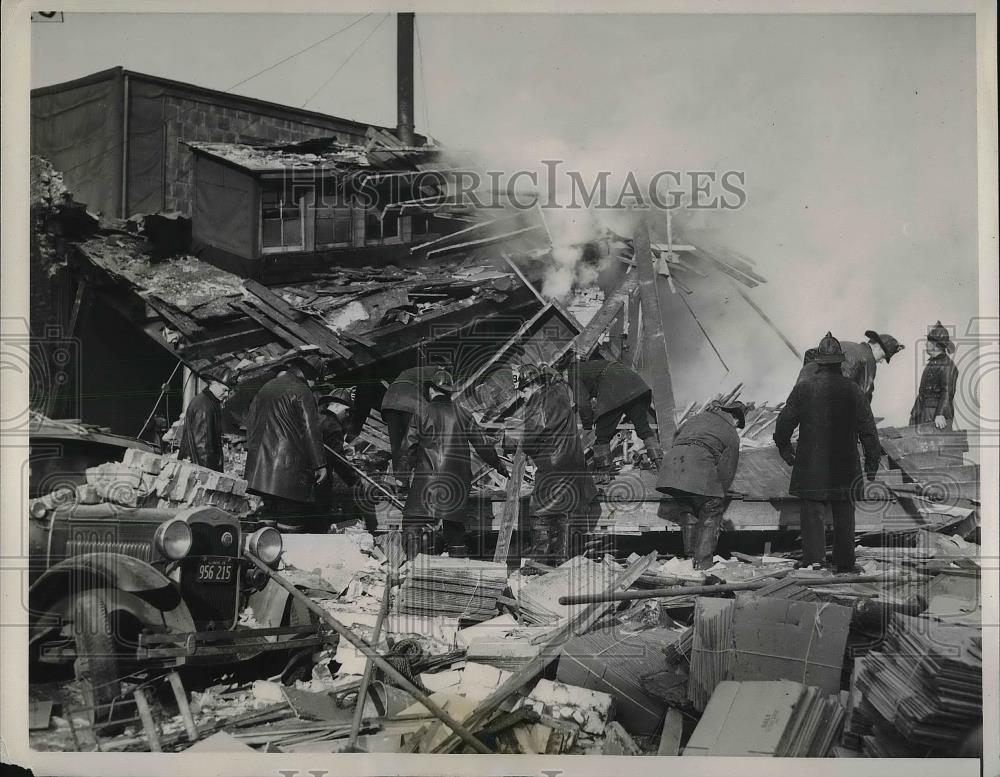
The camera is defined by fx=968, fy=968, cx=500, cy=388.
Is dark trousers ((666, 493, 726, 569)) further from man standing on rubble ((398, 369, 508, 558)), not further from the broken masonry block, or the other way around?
the broken masonry block

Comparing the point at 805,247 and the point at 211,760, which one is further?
the point at 805,247

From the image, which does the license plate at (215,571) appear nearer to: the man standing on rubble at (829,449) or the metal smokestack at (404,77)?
the metal smokestack at (404,77)

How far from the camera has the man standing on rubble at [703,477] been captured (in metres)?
6.09

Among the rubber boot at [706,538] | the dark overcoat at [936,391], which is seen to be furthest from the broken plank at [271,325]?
the dark overcoat at [936,391]

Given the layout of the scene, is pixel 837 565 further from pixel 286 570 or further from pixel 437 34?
pixel 437 34

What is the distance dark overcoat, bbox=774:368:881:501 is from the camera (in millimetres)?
6035

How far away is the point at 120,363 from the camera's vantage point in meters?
6.08

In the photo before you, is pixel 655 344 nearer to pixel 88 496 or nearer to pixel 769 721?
pixel 769 721

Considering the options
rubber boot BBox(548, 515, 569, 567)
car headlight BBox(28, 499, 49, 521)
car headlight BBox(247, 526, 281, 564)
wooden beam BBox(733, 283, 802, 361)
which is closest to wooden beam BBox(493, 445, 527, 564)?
rubber boot BBox(548, 515, 569, 567)

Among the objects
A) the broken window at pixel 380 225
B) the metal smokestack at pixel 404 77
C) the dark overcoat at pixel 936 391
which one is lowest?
the dark overcoat at pixel 936 391

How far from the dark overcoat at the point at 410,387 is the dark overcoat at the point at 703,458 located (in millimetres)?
1595

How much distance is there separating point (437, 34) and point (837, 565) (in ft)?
13.7

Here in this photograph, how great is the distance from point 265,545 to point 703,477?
2757 millimetres

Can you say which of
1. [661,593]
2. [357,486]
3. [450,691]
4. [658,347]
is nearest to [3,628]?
[357,486]
